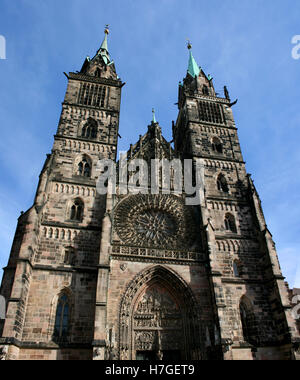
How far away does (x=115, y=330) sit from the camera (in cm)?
1396

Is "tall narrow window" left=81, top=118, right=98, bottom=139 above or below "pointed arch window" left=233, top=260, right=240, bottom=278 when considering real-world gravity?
above

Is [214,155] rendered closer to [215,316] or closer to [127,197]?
[127,197]

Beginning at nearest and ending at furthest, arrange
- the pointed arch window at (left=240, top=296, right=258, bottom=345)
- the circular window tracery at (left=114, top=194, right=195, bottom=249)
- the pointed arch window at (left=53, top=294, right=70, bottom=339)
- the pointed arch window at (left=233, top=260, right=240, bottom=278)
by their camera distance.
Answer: the pointed arch window at (left=53, top=294, right=70, bottom=339) < the pointed arch window at (left=240, top=296, right=258, bottom=345) < the circular window tracery at (left=114, top=194, right=195, bottom=249) < the pointed arch window at (left=233, top=260, right=240, bottom=278)

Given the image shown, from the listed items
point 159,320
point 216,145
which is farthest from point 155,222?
point 216,145

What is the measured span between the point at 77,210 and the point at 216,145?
12361mm

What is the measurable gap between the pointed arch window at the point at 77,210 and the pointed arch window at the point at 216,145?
11.4 m

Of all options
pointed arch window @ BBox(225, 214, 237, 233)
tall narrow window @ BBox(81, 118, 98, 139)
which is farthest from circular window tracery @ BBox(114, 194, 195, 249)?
tall narrow window @ BBox(81, 118, 98, 139)

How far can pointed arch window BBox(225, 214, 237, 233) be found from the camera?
63.4 ft

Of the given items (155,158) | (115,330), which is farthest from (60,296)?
(155,158)

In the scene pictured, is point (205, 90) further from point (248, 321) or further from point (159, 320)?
point (159, 320)

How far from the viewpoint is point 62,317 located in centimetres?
1429

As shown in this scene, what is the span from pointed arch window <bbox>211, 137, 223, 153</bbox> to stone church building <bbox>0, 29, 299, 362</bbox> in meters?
2.33

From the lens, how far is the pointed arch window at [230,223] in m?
19.3

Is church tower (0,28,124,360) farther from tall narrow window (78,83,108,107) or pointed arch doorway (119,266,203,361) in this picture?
pointed arch doorway (119,266,203,361)
